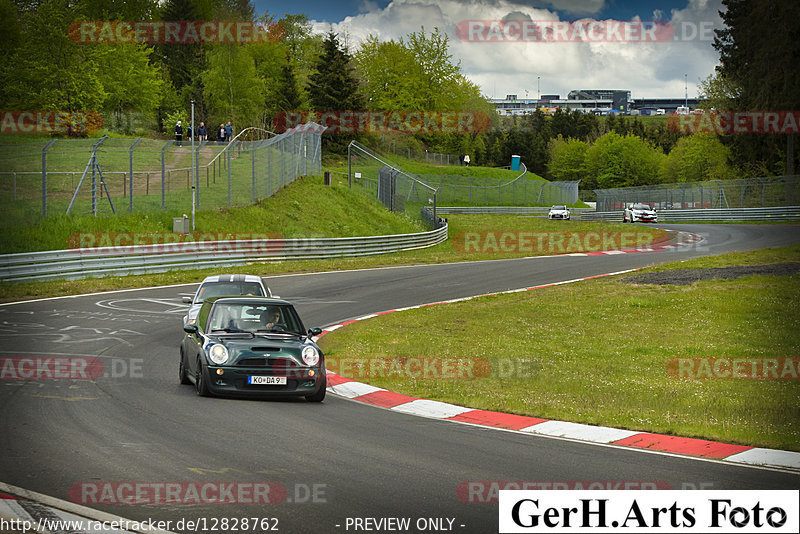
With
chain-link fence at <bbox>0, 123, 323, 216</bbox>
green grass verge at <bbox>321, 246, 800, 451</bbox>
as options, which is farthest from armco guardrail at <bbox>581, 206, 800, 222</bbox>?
green grass verge at <bbox>321, 246, 800, 451</bbox>

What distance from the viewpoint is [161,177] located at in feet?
133

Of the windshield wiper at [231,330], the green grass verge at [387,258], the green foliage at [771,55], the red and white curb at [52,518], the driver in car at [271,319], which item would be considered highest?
the green foliage at [771,55]

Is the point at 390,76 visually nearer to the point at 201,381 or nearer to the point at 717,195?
the point at 717,195

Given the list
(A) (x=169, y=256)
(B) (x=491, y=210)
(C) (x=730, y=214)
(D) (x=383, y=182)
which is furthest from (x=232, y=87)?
(A) (x=169, y=256)

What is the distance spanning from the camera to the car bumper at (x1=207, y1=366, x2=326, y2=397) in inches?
457

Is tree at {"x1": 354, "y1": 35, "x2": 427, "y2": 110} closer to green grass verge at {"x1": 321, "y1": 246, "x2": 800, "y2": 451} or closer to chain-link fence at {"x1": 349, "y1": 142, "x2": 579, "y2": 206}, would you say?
chain-link fence at {"x1": 349, "y1": 142, "x2": 579, "y2": 206}

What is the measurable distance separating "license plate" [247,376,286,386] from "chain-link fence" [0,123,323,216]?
1773 centimetres

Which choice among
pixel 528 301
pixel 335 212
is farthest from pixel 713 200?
pixel 528 301

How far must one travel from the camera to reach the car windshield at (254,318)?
12.5m

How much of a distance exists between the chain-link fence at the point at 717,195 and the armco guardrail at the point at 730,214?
3.63 ft

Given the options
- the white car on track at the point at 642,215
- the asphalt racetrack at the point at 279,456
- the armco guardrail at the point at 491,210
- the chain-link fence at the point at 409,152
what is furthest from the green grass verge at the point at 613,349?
the chain-link fence at the point at 409,152

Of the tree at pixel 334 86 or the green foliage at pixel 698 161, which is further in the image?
the green foliage at pixel 698 161

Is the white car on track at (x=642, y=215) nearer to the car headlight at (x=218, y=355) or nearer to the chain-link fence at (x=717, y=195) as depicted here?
the chain-link fence at (x=717, y=195)

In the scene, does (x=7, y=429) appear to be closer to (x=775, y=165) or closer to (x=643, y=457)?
Result: (x=643, y=457)
